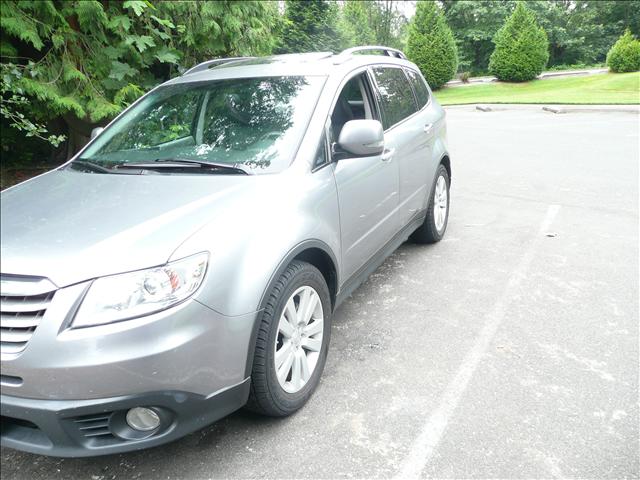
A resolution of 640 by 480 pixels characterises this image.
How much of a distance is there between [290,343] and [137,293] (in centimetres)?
88

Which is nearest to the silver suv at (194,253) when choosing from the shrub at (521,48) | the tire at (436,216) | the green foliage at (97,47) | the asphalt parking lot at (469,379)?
the asphalt parking lot at (469,379)

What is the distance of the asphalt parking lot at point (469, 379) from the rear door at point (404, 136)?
68 centimetres

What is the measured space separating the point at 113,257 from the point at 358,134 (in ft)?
5.09

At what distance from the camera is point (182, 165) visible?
295 centimetres

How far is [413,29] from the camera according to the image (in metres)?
29.5

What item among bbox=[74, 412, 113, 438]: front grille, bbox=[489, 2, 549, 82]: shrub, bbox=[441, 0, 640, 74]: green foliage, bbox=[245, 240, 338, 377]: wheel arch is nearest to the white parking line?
bbox=[245, 240, 338, 377]: wheel arch

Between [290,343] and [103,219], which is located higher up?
[103,219]

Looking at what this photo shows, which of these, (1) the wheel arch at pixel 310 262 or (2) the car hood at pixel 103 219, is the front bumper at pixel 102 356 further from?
(1) the wheel arch at pixel 310 262

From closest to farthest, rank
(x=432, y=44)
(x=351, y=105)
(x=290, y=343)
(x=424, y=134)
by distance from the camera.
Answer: (x=290, y=343), (x=351, y=105), (x=424, y=134), (x=432, y=44)

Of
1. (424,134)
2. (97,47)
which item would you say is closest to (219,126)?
(424,134)

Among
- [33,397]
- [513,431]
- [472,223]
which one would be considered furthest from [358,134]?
[472,223]

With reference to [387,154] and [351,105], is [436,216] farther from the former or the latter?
[351,105]

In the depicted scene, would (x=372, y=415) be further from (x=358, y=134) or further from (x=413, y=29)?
(x=413, y=29)

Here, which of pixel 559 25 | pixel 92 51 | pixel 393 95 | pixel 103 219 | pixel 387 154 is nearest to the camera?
pixel 103 219
